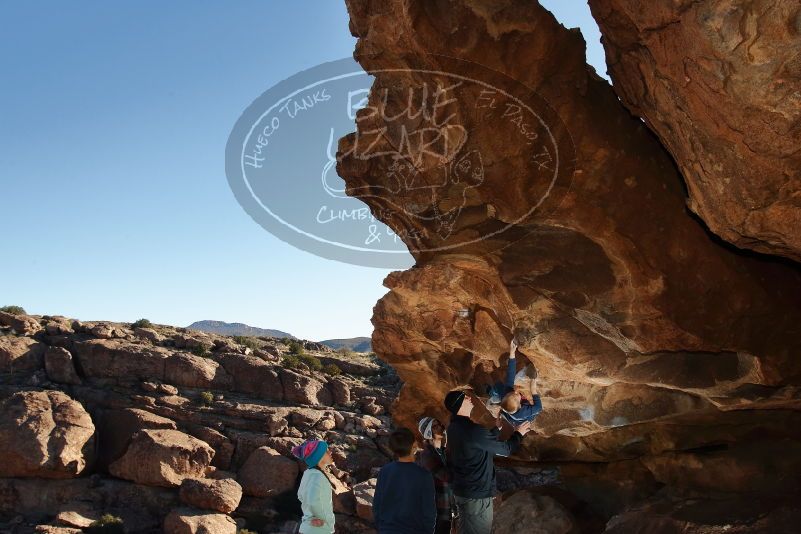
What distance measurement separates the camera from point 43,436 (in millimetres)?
23125

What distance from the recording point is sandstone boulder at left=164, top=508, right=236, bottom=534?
21.1 metres

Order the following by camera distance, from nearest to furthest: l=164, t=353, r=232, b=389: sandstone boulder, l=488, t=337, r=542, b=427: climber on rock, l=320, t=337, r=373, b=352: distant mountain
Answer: l=488, t=337, r=542, b=427: climber on rock, l=164, t=353, r=232, b=389: sandstone boulder, l=320, t=337, r=373, b=352: distant mountain

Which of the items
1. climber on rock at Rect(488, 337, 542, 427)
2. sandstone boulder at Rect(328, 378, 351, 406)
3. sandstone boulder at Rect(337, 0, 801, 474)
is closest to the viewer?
sandstone boulder at Rect(337, 0, 801, 474)

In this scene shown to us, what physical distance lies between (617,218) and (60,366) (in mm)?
28548

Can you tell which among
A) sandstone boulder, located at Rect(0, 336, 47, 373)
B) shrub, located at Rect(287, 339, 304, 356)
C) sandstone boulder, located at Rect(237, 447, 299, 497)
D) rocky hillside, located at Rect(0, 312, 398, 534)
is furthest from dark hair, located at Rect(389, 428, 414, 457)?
shrub, located at Rect(287, 339, 304, 356)

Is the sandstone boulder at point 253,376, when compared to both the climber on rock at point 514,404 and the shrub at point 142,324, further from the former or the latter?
the climber on rock at point 514,404

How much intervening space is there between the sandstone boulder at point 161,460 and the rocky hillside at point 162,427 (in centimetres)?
5

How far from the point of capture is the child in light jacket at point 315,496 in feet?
16.5

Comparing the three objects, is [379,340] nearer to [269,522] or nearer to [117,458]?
[269,522]

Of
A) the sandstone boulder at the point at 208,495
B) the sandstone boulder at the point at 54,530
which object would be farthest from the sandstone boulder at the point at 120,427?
the sandstone boulder at the point at 54,530

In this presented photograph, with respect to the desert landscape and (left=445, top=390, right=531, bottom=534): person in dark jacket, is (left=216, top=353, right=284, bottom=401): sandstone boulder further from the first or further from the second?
(left=445, top=390, right=531, bottom=534): person in dark jacket

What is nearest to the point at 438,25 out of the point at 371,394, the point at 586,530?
the point at 586,530

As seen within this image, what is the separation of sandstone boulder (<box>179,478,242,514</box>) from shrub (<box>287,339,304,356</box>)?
521 inches

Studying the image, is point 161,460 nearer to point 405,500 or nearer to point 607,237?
point 405,500
